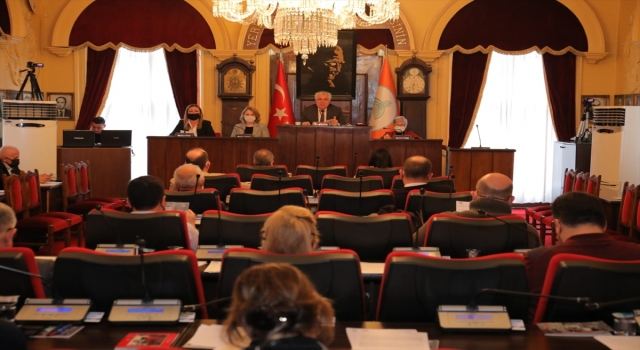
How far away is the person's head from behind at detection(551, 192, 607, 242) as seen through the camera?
3297mm

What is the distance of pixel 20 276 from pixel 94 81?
10439 millimetres

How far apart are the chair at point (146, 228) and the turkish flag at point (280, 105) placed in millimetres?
8337

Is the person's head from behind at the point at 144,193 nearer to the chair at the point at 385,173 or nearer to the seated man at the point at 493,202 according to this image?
the seated man at the point at 493,202

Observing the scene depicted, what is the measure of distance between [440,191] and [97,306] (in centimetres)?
370

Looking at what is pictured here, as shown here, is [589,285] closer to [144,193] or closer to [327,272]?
[327,272]

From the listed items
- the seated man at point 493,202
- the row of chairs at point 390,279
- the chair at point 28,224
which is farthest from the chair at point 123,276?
the chair at point 28,224

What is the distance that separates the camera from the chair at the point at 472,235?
3.93 meters

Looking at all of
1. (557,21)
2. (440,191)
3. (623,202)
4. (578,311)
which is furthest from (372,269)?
(557,21)

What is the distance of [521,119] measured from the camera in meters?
12.8

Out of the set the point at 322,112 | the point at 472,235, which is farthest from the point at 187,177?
the point at 322,112

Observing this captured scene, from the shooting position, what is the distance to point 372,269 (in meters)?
3.59

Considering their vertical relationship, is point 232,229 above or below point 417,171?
below

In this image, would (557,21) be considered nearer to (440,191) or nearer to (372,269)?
(440,191)

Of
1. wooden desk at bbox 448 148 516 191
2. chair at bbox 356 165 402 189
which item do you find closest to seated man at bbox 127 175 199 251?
chair at bbox 356 165 402 189
